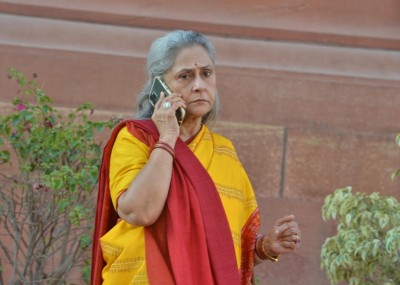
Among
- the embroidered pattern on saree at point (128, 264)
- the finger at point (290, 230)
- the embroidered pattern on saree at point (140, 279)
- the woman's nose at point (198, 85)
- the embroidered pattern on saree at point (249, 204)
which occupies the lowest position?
the embroidered pattern on saree at point (140, 279)

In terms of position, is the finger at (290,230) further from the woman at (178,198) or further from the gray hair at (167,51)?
the gray hair at (167,51)

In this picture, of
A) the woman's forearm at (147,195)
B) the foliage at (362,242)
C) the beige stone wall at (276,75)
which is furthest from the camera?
the beige stone wall at (276,75)

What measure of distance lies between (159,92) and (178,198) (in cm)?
45

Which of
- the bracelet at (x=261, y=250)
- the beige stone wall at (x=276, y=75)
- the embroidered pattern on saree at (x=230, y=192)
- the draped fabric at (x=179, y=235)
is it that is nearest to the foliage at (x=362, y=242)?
the beige stone wall at (x=276, y=75)

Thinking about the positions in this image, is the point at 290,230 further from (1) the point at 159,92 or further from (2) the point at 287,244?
(1) the point at 159,92

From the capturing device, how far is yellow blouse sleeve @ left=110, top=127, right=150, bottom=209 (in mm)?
4082

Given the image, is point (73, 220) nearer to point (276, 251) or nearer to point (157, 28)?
point (276, 251)

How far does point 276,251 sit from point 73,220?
58.1 inches

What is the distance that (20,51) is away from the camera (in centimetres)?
705

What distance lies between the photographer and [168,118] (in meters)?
4.16

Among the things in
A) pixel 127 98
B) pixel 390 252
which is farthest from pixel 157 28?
pixel 390 252

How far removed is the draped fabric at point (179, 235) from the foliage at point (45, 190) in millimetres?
1374

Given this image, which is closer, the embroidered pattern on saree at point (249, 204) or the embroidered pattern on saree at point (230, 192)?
the embroidered pattern on saree at point (230, 192)

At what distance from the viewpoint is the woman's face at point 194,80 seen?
4.29 metres
